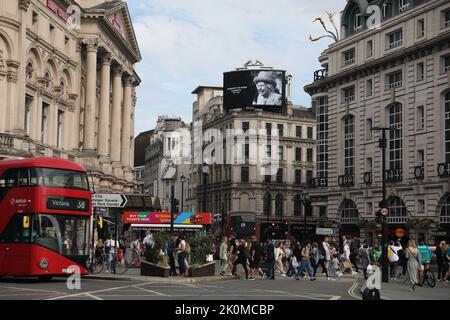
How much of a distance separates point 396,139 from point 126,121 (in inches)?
1193

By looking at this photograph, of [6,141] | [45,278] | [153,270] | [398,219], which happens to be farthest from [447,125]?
[45,278]

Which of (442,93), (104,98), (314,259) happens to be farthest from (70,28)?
(314,259)

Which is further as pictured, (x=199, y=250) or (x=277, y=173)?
(x=277, y=173)

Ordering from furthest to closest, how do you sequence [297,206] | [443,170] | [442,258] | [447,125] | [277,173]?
[297,206] → [277,173] → [447,125] → [443,170] → [442,258]

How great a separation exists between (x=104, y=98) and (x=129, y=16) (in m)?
11.2

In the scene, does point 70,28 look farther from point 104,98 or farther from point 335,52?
point 335,52

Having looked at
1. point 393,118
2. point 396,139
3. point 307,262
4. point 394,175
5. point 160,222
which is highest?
point 393,118

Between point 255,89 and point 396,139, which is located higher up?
point 255,89

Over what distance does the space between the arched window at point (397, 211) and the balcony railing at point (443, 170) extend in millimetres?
5759

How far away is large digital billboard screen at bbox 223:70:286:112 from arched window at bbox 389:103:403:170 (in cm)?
4347

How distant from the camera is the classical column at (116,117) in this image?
249 feet

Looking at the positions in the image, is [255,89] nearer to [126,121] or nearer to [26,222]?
[126,121]

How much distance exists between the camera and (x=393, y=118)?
212 feet

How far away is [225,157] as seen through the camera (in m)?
115
